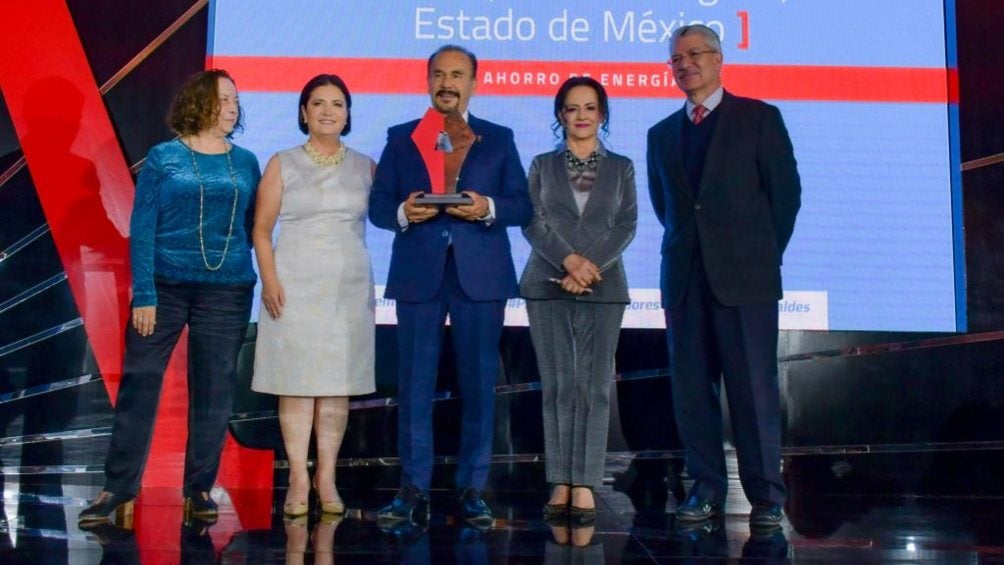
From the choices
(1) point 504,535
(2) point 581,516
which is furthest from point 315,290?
(2) point 581,516

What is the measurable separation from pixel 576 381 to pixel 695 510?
53cm

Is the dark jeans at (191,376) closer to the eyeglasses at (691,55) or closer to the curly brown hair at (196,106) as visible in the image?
the curly brown hair at (196,106)

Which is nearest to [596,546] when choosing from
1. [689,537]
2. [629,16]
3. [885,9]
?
[689,537]

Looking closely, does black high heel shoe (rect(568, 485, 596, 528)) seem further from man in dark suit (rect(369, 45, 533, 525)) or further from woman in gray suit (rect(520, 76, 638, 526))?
man in dark suit (rect(369, 45, 533, 525))

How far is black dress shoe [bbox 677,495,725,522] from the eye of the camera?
3344 millimetres

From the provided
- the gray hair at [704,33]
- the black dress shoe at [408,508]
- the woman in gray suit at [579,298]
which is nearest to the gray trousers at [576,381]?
the woman in gray suit at [579,298]

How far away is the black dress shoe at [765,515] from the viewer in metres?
3.28

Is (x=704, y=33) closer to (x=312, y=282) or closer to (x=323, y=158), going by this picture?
(x=323, y=158)

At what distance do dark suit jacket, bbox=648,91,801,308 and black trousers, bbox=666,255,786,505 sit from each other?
0.06m

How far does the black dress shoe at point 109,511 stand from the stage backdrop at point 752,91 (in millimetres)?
1184

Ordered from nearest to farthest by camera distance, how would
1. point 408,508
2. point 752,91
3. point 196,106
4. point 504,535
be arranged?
point 504,535 → point 408,508 → point 196,106 → point 752,91

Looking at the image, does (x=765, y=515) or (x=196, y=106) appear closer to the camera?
(x=765, y=515)

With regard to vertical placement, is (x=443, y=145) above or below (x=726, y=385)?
above

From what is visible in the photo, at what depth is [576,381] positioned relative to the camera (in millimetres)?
3352
